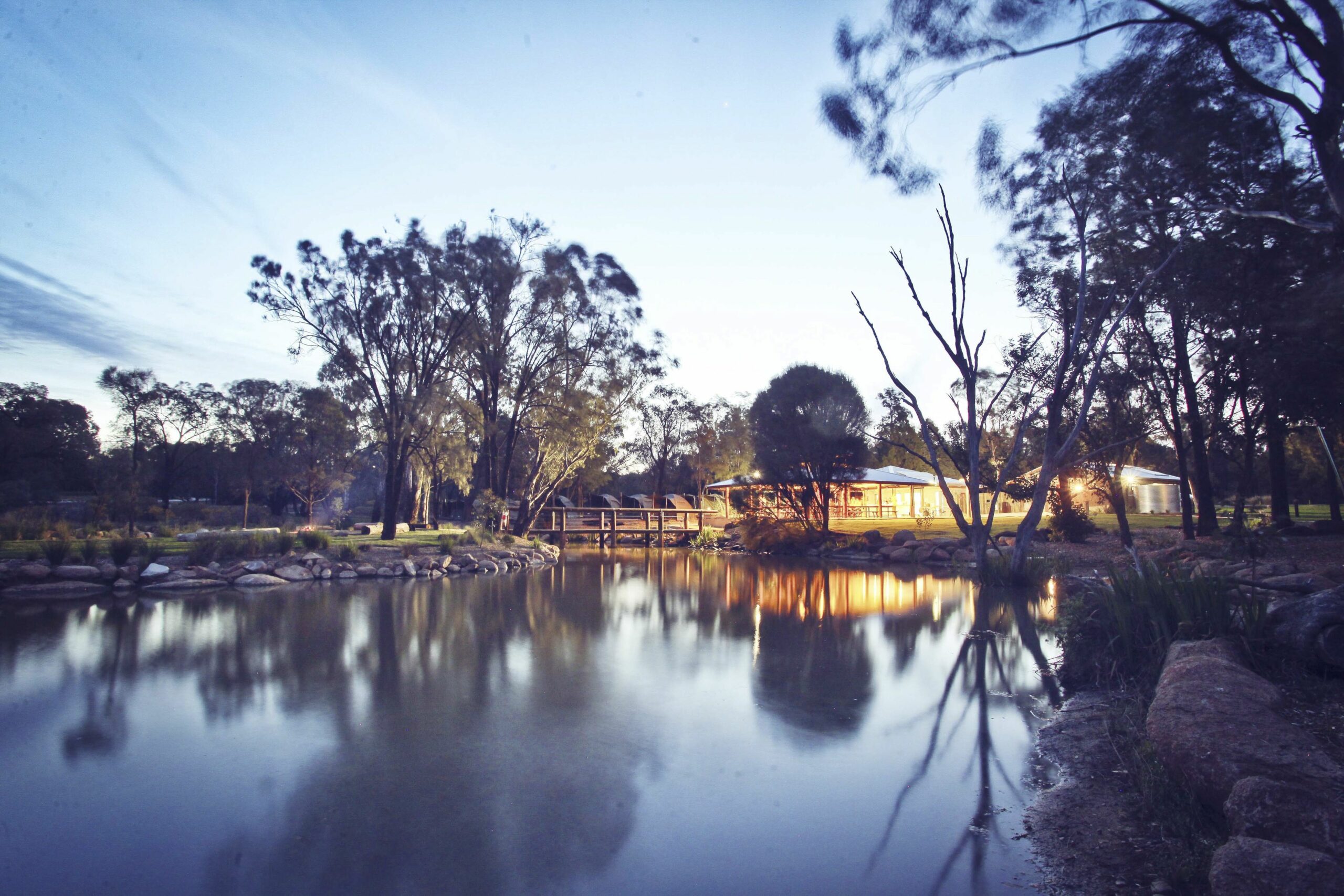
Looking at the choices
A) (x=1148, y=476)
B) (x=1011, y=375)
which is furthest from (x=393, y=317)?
(x=1148, y=476)

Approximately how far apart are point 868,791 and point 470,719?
303 cm

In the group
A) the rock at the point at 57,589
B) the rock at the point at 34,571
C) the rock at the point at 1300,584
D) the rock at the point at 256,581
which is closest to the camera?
the rock at the point at 1300,584

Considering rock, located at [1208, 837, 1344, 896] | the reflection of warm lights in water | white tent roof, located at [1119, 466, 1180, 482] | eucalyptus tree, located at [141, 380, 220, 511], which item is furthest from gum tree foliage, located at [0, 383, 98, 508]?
white tent roof, located at [1119, 466, 1180, 482]

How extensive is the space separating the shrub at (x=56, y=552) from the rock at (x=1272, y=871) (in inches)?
681

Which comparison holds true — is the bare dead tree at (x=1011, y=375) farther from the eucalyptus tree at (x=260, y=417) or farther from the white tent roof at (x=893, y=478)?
the eucalyptus tree at (x=260, y=417)

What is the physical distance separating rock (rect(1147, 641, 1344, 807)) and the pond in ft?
2.75

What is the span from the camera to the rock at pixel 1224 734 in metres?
3.36

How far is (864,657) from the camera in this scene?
27.5 ft

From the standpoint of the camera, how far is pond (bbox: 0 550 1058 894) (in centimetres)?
355

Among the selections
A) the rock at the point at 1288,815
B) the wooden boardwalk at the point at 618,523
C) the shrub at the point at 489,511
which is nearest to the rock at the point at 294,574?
the shrub at the point at 489,511

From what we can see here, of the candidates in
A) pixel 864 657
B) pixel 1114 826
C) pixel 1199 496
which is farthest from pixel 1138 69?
pixel 1199 496

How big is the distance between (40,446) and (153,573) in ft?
83.5

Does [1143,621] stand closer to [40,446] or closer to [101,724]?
[101,724]

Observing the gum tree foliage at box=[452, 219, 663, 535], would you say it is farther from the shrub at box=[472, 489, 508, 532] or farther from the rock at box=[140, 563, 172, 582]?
the rock at box=[140, 563, 172, 582]
